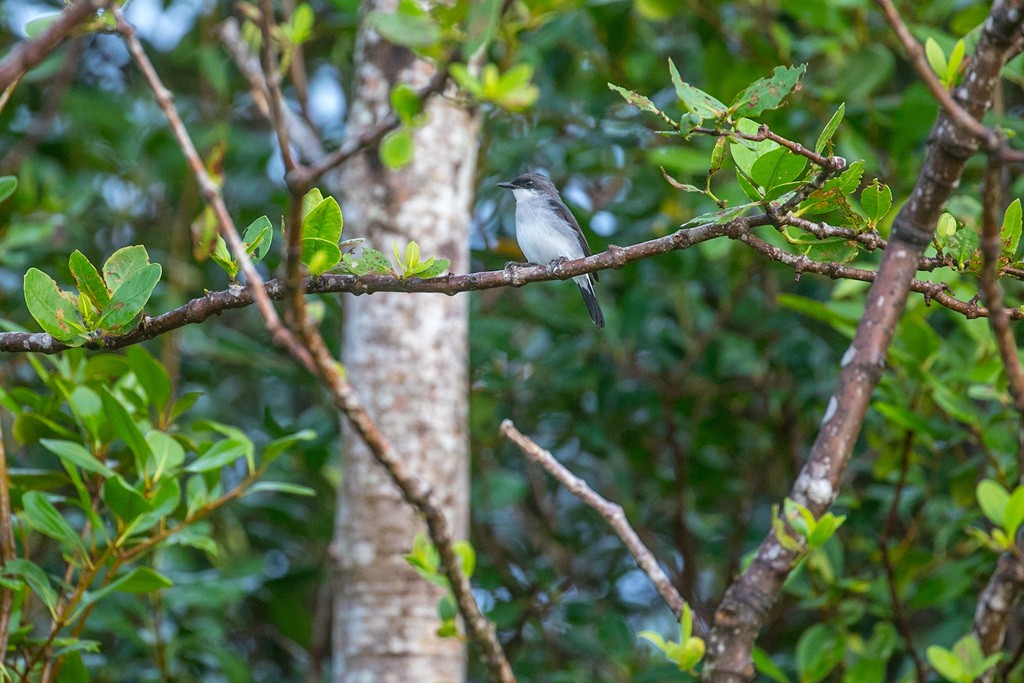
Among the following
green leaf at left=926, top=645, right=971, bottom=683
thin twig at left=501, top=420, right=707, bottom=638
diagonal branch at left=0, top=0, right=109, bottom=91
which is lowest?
green leaf at left=926, top=645, right=971, bottom=683

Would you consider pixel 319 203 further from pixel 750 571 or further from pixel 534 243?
pixel 534 243

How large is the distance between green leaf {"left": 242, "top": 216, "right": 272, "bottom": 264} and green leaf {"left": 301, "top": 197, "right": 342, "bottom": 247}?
0.34ft

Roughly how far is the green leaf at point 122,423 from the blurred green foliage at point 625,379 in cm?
101

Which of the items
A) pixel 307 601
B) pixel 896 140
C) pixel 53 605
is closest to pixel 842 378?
pixel 53 605

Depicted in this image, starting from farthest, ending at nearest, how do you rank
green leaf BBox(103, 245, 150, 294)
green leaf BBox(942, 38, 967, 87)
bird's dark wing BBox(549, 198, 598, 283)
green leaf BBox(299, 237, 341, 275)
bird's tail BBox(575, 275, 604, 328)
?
1. bird's dark wing BBox(549, 198, 598, 283)
2. bird's tail BBox(575, 275, 604, 328)
3. green leaf BBox(103, 245, 150, 294)
4. green leaf BBox(299, 237, 341, 275)
5. green leaf BBox(942, 38, 967, 87)

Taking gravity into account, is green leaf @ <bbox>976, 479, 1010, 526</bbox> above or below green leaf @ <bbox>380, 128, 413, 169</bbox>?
below

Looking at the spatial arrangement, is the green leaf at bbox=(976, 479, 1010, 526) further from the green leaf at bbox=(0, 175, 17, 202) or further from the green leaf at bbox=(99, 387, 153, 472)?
the green leaf at bbox=(0, 175, 17, 202)

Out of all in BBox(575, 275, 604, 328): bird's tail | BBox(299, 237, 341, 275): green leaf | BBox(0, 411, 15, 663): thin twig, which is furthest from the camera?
BBox(575, 275, 604, 328): bird's tail

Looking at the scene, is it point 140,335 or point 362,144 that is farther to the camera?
point 140,335

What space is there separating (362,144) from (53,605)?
1.74 metres

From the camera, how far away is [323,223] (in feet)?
6.70

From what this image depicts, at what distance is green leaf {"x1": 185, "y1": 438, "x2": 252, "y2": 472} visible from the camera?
2.73 meters

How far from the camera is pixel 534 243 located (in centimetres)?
496

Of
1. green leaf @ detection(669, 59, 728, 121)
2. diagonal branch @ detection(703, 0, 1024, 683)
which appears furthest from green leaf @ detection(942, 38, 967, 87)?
green leaf @ detection(669, 59, 728, 121)
